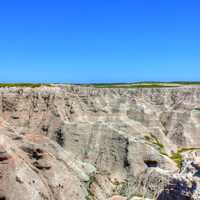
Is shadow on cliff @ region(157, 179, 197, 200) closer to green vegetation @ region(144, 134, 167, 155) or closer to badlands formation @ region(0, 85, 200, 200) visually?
badlands formation @ region(0, 85, 200, 200)

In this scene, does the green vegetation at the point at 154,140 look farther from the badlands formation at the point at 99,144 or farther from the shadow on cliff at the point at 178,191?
the shadow on cliff at the point at 178,191

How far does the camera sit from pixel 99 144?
4812 cm

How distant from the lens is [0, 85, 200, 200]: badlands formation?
1072 inches

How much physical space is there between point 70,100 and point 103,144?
28.1 feet


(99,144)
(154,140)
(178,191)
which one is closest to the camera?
(178,191)

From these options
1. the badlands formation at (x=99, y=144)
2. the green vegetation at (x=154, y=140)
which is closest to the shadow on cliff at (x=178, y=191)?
the badlands formation at (x=99, y=144)

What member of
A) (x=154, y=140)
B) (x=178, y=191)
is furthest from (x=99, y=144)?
(x=178, y=191)

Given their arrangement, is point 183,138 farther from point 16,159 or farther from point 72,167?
point 16,159

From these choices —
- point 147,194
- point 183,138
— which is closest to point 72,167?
point 147,194

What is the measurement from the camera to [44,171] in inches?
1238

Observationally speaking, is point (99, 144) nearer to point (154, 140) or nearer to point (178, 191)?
point (154, 140)

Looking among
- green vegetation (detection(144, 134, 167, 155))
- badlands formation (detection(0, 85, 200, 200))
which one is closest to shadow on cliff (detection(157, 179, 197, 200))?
badlands formation (detection(0, 85, 200, 200))

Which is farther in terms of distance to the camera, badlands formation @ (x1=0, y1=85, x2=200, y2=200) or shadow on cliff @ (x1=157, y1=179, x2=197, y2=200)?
badlands formation @ (x1=0, y1=85, x2=200, y2=200)

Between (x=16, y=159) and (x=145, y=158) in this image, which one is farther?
(x=145, y=158)
